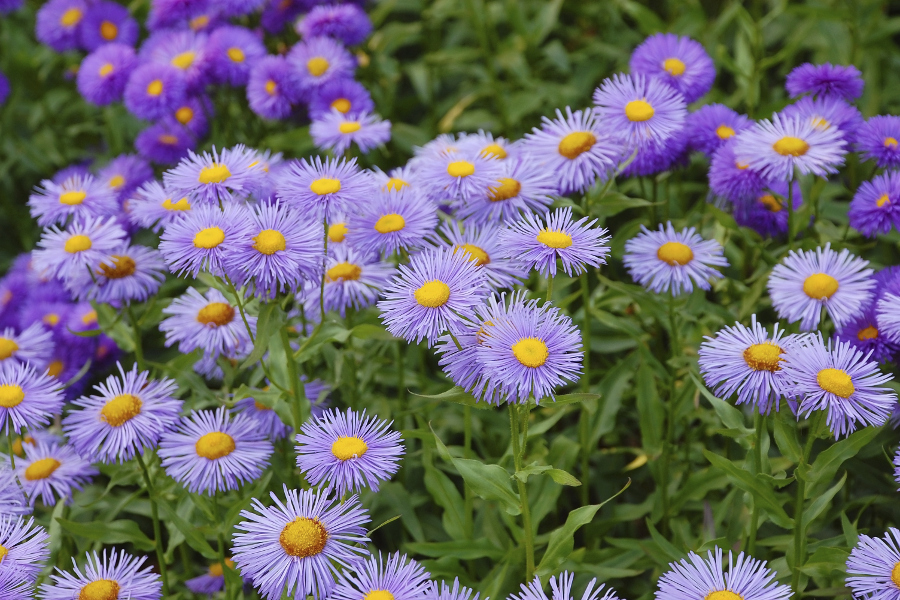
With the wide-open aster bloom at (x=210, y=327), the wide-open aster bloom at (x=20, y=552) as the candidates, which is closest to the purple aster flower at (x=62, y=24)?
the wide-open aster bloom at (x=210, y=327)

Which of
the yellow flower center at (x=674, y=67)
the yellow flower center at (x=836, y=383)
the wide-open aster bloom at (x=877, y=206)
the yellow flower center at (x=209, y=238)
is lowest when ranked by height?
the yellow flower center at (x=836, y=383)

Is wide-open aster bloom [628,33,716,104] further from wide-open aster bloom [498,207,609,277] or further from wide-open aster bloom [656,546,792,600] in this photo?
wide-open aster bloom [656,546,792,600]

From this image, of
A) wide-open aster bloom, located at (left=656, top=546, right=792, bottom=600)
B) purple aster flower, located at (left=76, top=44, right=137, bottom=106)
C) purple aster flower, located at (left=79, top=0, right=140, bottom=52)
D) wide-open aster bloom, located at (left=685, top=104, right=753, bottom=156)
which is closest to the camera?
wide-open aster bloom, located at (left=656, top=546, right=792, bottom=600)

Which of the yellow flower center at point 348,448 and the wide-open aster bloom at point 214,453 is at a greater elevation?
the wide-open aster bloom at point 214,453

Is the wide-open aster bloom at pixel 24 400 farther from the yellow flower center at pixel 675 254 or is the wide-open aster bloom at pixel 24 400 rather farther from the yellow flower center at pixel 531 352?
the yellow flower center at pixel 675 254

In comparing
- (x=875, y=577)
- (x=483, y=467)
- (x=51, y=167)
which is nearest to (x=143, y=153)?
(x=51, y=167)

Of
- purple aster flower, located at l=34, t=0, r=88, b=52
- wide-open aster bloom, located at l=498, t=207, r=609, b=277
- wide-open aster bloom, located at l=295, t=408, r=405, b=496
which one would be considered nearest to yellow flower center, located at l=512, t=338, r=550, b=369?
wide-open aster bloom, located at l=498, t=207, r=609, b=277
